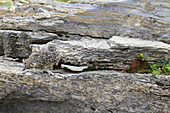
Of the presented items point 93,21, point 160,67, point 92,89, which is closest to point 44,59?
point 92,89

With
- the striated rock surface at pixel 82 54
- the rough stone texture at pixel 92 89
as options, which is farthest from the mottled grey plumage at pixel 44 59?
the rough stone texture at pixel 92 89

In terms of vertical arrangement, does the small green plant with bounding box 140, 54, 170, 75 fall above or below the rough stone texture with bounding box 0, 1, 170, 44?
below

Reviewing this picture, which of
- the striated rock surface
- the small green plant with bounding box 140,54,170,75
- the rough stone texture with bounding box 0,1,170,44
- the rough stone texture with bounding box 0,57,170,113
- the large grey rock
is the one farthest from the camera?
the rough stone texture with bounding box 0,1,170,44

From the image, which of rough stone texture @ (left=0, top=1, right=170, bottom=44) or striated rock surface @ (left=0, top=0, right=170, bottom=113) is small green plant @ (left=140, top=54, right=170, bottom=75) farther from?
rough stone texture @ (left=0, top=1, right=170, bottom=44)

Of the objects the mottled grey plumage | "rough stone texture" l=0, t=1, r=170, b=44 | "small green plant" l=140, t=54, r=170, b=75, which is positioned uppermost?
"rough stone texture" l=0, t=1, r=170, b=44

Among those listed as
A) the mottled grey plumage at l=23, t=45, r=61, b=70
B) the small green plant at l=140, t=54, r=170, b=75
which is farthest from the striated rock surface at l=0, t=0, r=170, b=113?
the small green plant at l=140, t=54, r=170, b=75

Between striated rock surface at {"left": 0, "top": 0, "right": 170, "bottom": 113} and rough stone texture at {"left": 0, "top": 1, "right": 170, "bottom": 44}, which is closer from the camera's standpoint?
striated rock surface at {"left": 0, "top": 0, "right": 170, "bottom": 113}

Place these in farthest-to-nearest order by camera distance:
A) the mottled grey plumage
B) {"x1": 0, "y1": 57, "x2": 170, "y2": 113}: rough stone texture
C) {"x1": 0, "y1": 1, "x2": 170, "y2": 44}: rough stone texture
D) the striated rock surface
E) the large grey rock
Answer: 1. {"x1": 0, "y1": 1, "x2": 170, "y2": 44}: rough stone texture
2. the large grey rock
3. the mottled grey plumage
4. the striated rock surface
5. {"x1": 0, "y1": 57, "x2": 170, "y2": 113}: rough stone texture
